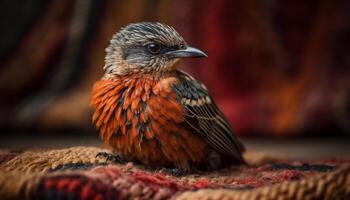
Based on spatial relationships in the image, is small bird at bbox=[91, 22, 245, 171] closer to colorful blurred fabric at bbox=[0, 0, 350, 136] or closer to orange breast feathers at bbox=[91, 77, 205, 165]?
orange breast feathers at bbox=[91, 77, 205, 165]

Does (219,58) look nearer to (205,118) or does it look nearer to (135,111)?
(205,118)

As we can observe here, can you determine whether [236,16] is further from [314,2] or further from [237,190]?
[237,190]

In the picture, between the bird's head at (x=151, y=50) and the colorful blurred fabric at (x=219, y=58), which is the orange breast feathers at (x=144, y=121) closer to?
the bird's head at (x=151, y=50)

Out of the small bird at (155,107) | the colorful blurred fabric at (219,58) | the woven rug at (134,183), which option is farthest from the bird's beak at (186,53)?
the colorful blurred fabric at (219,58)

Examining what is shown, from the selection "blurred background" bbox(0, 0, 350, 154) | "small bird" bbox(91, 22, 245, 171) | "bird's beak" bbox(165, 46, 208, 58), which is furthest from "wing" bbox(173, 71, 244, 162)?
"blurred background" bbox(0, 0, 350, 154)

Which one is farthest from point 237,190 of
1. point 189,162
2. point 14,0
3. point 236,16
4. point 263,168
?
point 14,0

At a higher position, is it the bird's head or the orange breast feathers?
the bird's head

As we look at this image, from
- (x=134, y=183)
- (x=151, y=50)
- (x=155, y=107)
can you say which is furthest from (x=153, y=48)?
(x=134, y=183)
